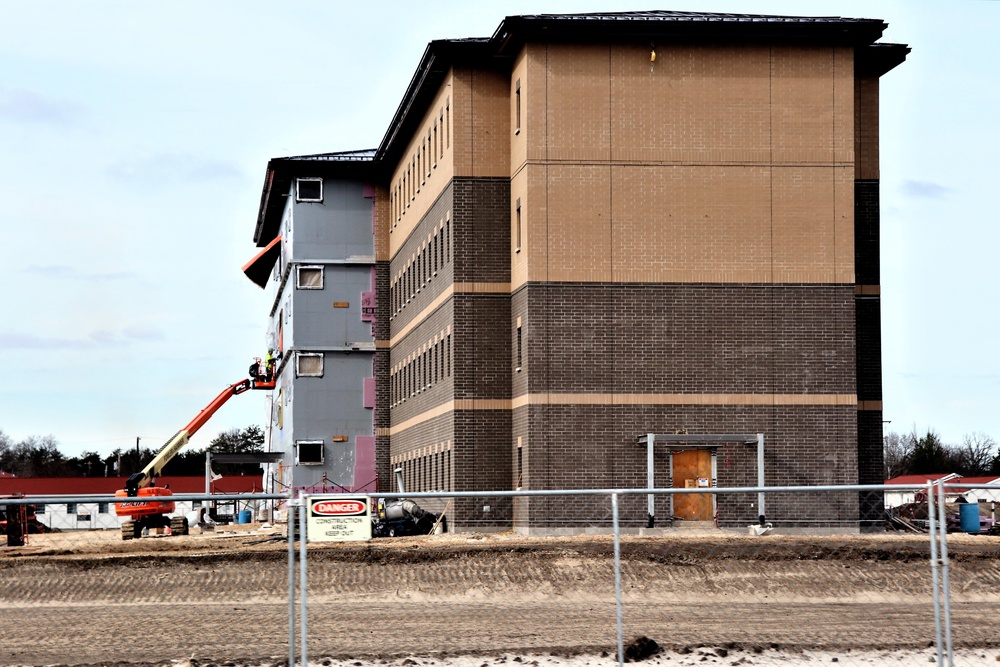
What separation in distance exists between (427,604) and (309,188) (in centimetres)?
5286

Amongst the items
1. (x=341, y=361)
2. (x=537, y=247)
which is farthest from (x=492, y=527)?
(x=341, y=361)

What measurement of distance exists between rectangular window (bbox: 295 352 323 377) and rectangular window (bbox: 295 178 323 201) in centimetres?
702

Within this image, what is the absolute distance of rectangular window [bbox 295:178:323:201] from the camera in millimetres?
68188

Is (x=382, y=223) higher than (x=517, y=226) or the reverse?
higher

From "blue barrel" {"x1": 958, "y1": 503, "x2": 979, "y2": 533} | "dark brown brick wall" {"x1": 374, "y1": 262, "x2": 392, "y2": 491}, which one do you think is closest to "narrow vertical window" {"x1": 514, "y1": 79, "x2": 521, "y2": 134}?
"blue barrel" {"x1": 958, "y1": 503, "x2": 979, "y2": 533}

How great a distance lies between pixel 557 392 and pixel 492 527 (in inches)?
225

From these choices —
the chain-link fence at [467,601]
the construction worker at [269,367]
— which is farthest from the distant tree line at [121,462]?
the chain-link fence at [467,601]

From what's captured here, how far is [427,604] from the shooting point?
16938 mm

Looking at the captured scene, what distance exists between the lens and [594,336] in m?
44.1

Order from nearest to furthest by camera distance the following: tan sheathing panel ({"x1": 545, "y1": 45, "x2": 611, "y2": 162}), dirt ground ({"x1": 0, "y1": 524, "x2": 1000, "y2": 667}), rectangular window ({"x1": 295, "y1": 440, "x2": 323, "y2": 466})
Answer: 1. dirt ground ({"x1": 0, "y1": 524, "x2": 1000, "y2": 667})
2. tan sheathing panel ({"x1": 545, "y1": 45, "x2": 611, "y2": 162})
3. rectangular window ({"x1": 295, "y1": 440, "x2": 323, "y2": 466})

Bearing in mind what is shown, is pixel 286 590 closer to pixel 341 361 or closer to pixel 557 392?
pixel 557 392

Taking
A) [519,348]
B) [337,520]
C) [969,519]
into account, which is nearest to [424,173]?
[519,348]

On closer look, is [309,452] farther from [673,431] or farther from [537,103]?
[537,103]

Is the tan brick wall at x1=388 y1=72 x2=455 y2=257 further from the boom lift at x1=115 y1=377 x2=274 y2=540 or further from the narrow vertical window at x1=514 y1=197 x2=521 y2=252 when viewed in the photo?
the boom lift at x1=115 y1=377 x2=274 y2=540
